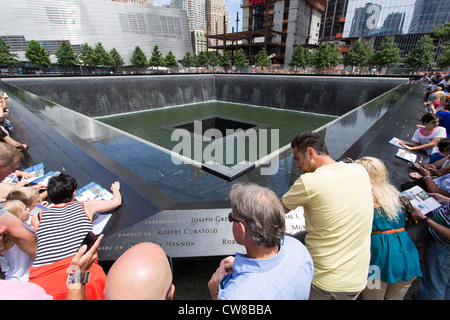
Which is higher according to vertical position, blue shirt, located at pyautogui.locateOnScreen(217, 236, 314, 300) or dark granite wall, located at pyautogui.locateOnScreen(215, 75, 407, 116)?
blue shirt, located at pyautogui.locateOnScreen(217, 236, 314, 300)

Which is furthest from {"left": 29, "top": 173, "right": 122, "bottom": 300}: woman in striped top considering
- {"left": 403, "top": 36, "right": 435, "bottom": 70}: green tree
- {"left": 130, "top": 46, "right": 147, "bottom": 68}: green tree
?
{"left": 130, "top": 46, "right": 147, "bottom": 68}: green tree

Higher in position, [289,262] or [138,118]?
[289,262]

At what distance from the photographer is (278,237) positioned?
105cm

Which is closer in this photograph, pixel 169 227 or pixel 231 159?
pixel 169 227

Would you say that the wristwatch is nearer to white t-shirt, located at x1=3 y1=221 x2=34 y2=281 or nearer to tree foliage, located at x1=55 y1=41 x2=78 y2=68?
white t-shirt, located at x1=3 y1=221 x2=34 y2=281

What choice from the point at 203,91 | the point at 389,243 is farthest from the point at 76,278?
the point at 203,91

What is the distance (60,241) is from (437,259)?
310cm

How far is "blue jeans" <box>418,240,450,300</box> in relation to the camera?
1.89 meters

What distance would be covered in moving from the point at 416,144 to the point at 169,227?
4.64m

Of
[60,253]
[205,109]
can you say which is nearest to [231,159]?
[60,253]

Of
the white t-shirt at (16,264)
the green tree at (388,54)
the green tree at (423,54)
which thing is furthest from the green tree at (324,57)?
the white t-shirt at (16,264)

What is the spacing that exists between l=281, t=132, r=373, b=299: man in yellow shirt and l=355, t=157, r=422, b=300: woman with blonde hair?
0.32 metres

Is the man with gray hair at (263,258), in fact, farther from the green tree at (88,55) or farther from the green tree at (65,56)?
the green tree at (65,56)
